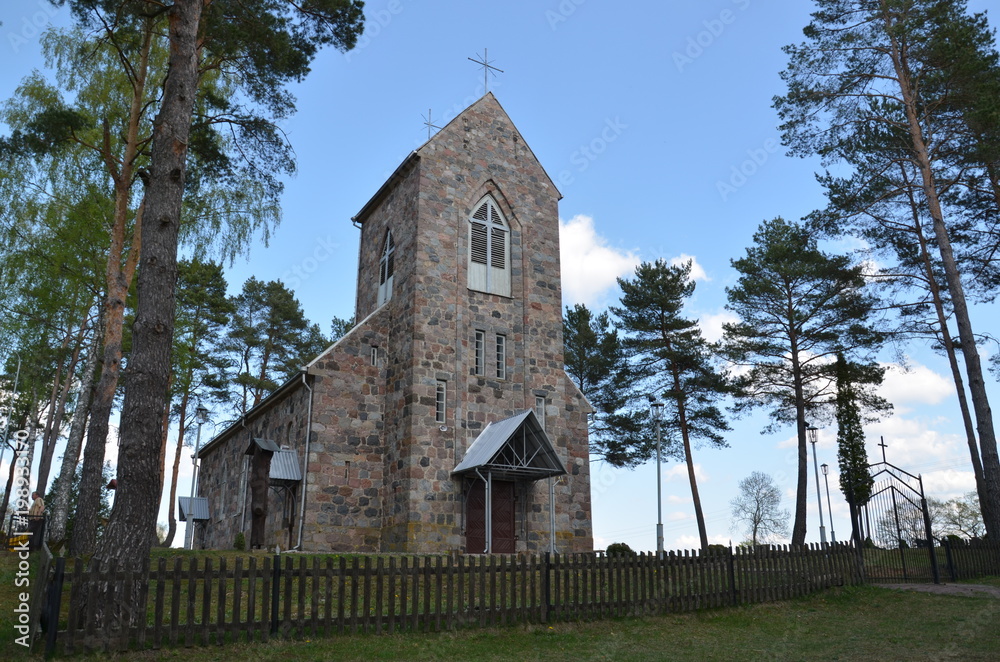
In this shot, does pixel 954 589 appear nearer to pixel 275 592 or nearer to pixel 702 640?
pixel 702 640

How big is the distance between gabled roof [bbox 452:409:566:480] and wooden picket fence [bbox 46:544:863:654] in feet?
Answer: 20.6

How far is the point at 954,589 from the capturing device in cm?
1529

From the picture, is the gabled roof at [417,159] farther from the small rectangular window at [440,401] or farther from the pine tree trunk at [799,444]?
the pine tree trunk at [799,444]

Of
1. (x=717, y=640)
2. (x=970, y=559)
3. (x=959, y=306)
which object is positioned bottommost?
(x=717, y=640)

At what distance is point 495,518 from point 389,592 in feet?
32.6

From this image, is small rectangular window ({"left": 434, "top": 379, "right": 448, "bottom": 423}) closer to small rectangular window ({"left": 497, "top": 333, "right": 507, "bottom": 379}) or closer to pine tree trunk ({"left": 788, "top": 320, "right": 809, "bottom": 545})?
small rectangular window ({"left": 497, "top": 333, "right": 507, "bottom": 379})

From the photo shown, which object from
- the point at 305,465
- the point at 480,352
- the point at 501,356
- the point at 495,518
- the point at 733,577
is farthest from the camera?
the point at 501,356

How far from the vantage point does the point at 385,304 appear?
2180 cm

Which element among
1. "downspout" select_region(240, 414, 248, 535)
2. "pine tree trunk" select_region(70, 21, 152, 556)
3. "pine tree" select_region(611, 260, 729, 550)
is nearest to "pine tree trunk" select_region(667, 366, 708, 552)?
"pine tree" select_region(611, 260, 729, 550)

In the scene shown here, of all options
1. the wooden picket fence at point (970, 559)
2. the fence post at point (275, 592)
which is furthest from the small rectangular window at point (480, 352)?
the wooden picket fence at point (970, 559)

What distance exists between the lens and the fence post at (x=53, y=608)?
7828mm

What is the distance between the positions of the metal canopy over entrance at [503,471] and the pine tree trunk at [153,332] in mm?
9795

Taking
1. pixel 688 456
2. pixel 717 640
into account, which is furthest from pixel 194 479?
pixel 717 640

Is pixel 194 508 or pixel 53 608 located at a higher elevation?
pixel 194 508
